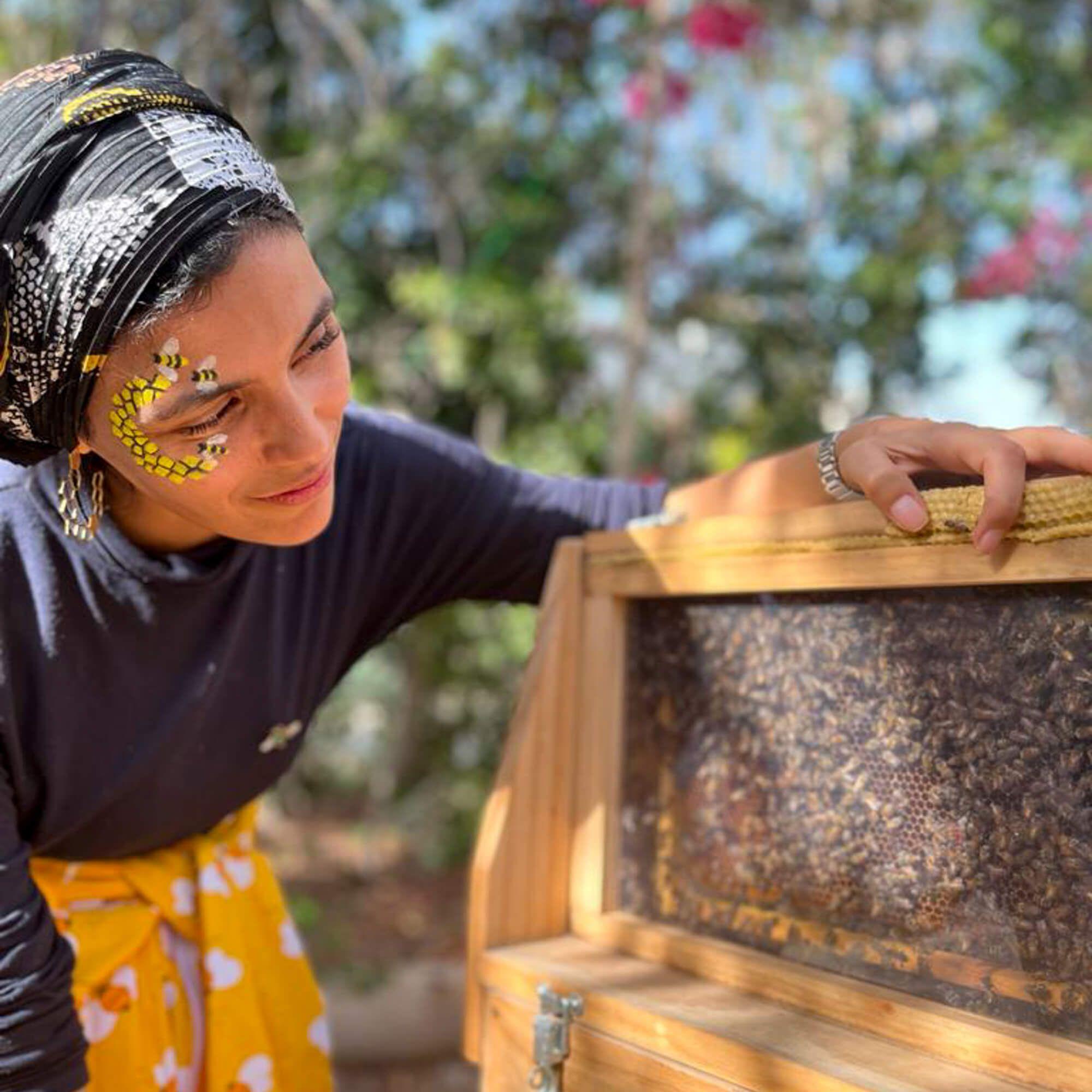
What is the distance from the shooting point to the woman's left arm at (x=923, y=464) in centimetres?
95

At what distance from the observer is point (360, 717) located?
20.2 feet

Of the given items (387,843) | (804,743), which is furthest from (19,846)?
(387,843)

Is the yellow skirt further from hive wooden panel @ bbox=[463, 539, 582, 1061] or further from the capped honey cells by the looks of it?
the capped honey cells

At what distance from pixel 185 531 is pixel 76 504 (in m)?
0.13

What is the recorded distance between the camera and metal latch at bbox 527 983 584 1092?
3.85ft

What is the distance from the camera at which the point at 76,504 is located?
1.22 meters

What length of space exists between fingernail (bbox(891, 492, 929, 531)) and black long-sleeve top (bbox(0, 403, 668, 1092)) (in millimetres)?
483

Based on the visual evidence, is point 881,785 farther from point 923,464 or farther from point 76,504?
point 76,504

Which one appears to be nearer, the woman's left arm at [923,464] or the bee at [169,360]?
the woman's left arm at [923,464]

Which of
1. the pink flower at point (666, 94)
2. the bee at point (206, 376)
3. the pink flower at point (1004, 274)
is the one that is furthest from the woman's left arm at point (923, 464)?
the pink flower at point (1004, 274)

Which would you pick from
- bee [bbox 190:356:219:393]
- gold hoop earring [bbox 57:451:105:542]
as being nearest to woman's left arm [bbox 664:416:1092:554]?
bee [bbox 190:356:219:393]

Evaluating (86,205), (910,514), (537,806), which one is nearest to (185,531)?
(86,205)

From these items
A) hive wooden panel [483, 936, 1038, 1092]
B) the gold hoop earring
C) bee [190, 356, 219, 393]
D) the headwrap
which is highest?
the headwrap

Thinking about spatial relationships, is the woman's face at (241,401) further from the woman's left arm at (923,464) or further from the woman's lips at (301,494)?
the woman's left arm at (923,464)
